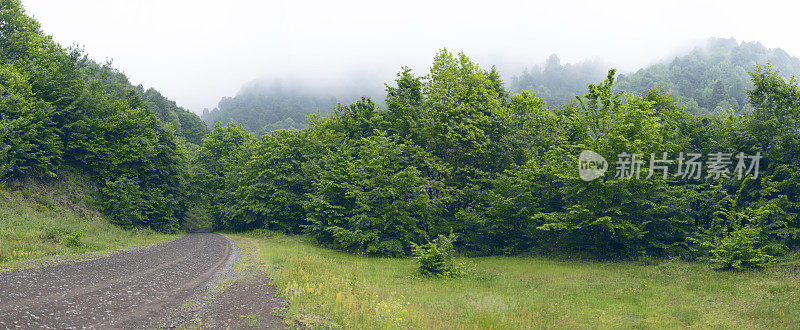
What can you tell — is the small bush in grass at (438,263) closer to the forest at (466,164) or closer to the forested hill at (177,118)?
the forest at (466,164)

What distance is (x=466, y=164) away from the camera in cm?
3503

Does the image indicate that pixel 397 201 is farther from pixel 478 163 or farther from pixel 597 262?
pixel 597 262

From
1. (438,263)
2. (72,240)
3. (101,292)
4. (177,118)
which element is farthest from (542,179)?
(177,118)

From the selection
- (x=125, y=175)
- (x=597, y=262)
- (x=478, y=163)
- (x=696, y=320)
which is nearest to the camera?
(x=696, y=320)

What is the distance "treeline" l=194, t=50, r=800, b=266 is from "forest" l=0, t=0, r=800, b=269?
0.46 ft

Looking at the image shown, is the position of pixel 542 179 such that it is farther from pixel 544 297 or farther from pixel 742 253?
pixel 544 297

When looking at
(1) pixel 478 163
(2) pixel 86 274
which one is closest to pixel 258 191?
(1) pixel 478 163

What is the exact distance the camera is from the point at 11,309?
9695 mm

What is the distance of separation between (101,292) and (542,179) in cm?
3068

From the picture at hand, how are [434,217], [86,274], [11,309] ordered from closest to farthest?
[11,309] < [86,274] < [434,217]

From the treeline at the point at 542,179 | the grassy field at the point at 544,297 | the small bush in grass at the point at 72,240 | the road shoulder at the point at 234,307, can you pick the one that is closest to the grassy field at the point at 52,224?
the small bush in grass at the point at 72,240

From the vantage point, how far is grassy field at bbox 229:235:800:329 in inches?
472

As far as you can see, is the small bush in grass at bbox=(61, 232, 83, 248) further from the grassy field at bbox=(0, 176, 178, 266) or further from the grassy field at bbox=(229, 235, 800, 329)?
the grassy field at bbox=(229, 235, 800, 329)

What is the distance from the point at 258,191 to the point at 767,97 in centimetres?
5250
